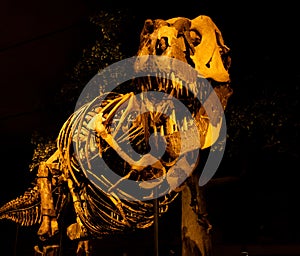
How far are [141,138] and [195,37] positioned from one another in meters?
1.09

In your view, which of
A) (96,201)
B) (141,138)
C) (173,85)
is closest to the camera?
(173,85)

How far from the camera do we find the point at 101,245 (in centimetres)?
864

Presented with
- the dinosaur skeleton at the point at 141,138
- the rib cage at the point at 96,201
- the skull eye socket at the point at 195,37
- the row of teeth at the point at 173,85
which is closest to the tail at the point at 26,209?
the dinosaur skeleton at the point at 141,138

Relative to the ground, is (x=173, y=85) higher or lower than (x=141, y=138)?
higher

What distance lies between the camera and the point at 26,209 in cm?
574

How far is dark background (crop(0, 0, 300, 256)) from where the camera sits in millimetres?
5918

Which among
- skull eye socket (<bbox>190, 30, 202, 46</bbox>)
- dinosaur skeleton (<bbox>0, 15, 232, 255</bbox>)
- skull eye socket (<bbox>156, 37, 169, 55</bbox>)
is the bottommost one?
dinosaur skeleton (<bbox>0, 15, 232, 255</bbox>)

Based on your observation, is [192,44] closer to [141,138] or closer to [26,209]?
[141,138]

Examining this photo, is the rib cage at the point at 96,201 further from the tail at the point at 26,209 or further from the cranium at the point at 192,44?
the tail at the point at 26,209

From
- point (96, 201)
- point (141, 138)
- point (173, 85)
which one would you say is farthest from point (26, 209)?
point (173, 85)

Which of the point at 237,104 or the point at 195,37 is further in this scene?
the point at 237,104

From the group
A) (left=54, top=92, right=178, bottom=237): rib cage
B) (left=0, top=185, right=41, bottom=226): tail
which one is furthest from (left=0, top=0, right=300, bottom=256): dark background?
(left=54, top=92, right=178, bottom=237): rib cage

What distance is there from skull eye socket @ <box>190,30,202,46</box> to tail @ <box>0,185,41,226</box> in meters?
2.99

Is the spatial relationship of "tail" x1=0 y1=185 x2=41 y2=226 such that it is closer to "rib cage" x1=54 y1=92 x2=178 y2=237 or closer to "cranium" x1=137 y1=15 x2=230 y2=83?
"rib cage" x1=54 y1=92 x2=178 y2=237
